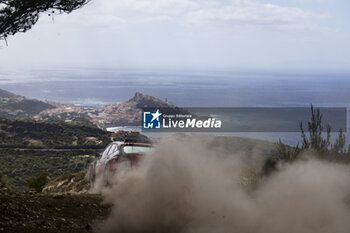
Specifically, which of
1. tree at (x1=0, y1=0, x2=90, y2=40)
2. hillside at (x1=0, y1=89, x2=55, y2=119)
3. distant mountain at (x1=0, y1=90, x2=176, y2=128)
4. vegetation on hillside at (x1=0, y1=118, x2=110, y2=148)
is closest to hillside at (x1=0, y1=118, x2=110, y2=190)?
vegetation on hillside at (x1=0, y1=118, x2=110, y2=148)

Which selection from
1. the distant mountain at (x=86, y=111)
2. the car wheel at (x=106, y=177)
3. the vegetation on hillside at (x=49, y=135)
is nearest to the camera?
the car wheel at (x=106, y=177)

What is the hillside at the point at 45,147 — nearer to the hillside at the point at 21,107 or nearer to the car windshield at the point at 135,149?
the car windshield at the point at 135,149

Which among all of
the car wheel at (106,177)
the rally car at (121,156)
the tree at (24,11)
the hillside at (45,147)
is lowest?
the hillside at (45,147)

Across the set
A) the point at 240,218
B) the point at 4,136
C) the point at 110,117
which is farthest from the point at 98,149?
the point at 240,218

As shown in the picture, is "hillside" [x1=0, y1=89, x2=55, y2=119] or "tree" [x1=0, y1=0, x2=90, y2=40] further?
"hillside" [x1=0, y1=89, x2=55, y2=119]

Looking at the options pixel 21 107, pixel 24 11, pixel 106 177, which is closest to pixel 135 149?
pixel 106 177

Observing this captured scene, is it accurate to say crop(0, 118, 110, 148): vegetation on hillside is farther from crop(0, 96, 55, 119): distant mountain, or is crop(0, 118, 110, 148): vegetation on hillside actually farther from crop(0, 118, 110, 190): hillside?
crop(0, 96, 55, 119): distant mountain

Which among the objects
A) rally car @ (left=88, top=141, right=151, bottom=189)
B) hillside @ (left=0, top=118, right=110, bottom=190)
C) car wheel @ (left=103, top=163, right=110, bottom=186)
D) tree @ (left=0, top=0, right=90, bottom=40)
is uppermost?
tree @ (left=0, top=0, right=90, bottom=40)

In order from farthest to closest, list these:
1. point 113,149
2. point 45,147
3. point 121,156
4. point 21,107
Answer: point 21,107, point 45,147, point 113,149, point 121,156

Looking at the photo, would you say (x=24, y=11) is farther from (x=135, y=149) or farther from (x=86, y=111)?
(x=86, y=111)

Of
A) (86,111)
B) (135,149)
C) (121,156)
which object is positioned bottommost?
(86,111)

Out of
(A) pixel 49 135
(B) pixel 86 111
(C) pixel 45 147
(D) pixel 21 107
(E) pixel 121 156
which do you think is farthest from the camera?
(D) pixel 21 107

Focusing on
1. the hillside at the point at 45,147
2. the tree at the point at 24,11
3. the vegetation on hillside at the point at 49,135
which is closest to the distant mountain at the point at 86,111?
the vegetation on hillside at the point at 49,135

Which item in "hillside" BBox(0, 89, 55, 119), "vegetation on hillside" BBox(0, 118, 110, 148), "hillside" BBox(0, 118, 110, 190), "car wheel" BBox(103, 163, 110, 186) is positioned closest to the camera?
"car wheel" BBox(103, 163, 110, 186)
